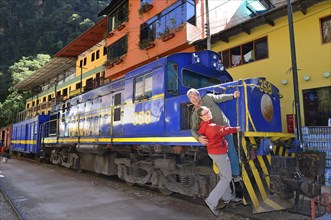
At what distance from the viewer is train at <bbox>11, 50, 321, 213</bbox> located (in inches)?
204

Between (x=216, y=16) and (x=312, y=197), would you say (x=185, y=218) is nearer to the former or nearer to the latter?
(x=312, y=197)

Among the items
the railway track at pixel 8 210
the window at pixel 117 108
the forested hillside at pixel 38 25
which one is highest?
the forested hillside at pixel 38 25

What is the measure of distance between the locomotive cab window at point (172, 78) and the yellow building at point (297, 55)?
5240mm

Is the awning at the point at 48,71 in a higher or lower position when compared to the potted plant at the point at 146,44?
higher

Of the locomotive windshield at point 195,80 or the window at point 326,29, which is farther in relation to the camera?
the window at point 326,29

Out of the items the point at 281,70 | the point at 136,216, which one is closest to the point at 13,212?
the point at 136,216

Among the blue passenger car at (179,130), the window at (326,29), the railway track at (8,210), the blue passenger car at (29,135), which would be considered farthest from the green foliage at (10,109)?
the window at (326,29)

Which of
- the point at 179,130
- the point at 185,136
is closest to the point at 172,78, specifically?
the point at 179,130

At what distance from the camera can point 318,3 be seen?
952cm

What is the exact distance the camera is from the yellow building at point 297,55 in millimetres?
9312

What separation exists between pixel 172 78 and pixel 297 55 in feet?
19.4

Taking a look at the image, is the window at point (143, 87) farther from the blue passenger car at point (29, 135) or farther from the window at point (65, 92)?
the window at point (65, 92)

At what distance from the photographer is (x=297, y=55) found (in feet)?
32.8

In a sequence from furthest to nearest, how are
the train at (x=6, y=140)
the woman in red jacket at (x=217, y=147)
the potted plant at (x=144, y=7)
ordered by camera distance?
the train at (x=6, y=140), the potted plant at (x=144, y=7), the woman in red jacket at (x=217, y=147)
